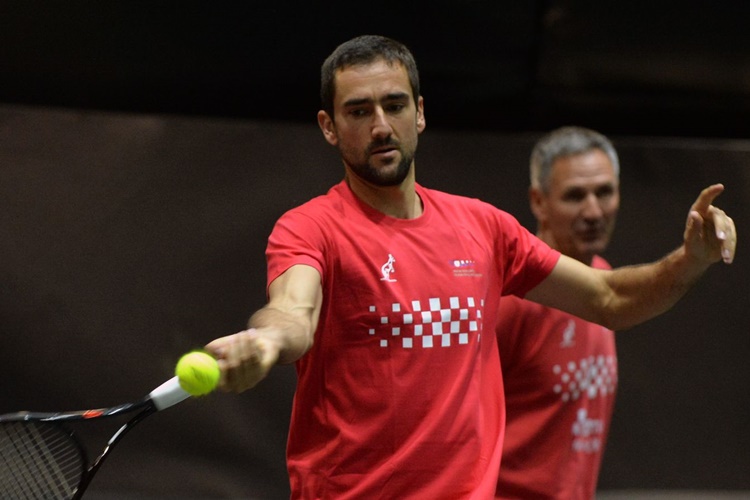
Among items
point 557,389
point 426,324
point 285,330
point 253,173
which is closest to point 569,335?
point 557,389

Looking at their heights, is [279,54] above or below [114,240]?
above

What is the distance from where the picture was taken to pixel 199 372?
5.84 feet

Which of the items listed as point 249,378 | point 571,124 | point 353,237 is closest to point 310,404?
point 353,237

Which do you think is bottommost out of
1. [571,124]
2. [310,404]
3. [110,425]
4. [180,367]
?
[110,425]

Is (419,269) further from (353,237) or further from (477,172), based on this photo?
(477,172)

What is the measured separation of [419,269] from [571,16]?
1.75 metres

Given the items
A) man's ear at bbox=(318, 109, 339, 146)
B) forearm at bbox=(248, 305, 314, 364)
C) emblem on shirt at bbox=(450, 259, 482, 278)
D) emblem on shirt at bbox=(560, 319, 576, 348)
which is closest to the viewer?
forearm at bbox=(248, 305, 314, 364)

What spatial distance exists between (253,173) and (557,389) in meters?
1.40

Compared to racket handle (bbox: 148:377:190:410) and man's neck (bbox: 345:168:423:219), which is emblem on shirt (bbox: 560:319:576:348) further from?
racket handle (bbox: 148:377:190:410)

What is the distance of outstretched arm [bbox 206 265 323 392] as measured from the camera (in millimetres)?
1809

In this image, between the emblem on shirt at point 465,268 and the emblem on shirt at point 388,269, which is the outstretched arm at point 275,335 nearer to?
the emblem on shirt at point 388,269

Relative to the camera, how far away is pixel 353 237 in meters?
2.32

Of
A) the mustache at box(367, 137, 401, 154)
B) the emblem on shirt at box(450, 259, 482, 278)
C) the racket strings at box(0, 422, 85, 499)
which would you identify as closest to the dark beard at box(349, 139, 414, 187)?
the mustache at box(367, 137, 401, 154)

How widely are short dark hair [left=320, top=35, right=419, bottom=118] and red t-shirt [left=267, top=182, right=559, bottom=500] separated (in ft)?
0.96
